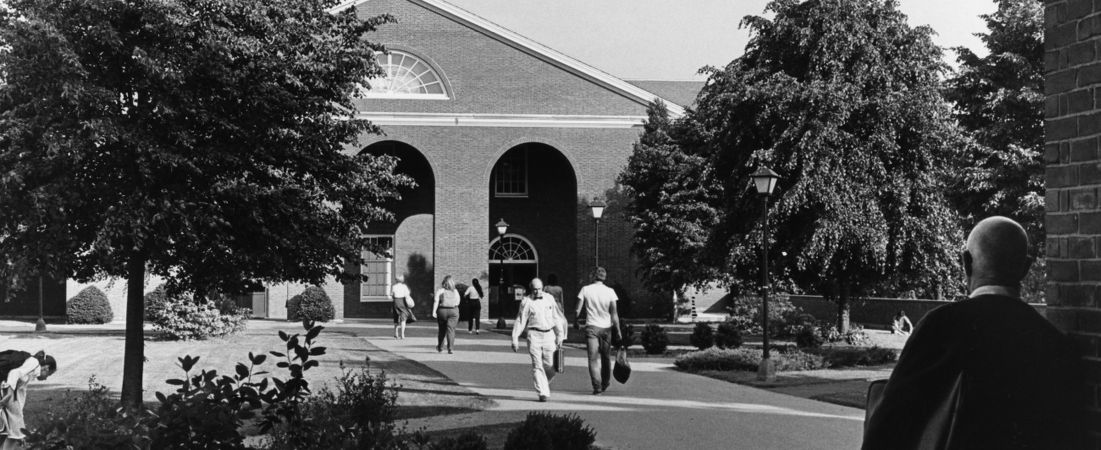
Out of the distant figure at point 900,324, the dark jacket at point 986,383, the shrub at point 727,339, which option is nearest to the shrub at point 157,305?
the shrub at point 727,339

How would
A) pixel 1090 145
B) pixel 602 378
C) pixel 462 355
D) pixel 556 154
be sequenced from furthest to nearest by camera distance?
pixel 556 154 → pixel 462 355 → pixel 602 378 → pixel 1090 145

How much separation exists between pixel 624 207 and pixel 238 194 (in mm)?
31052

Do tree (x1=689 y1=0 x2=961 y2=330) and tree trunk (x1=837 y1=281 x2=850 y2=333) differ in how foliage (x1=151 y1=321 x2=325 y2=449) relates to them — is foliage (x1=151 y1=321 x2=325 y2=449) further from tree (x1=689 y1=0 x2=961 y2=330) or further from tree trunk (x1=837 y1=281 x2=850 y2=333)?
tree trunk (x1=837 y1=281 x2=850 y2=333)

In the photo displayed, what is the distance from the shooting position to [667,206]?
116 feet

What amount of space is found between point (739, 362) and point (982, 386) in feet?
51.3

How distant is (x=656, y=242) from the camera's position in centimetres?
3609

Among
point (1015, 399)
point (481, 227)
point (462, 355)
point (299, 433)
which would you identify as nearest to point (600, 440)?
point (299, 433)

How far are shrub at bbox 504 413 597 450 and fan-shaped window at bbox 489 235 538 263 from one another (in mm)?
36007

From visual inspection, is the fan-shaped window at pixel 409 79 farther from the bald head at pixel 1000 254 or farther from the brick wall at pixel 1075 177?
the bald head at pixel 1000 254

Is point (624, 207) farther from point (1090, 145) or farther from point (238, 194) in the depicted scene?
point (1090, 145)

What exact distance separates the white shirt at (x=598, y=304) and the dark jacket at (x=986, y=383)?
1082 centimetres

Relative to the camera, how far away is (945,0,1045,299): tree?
114 ft

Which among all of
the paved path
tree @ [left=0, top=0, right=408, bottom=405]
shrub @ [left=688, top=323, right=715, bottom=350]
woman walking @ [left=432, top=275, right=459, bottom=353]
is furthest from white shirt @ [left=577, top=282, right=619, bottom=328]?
shrub @ [left=688, top=323, right=715, bottom=350]

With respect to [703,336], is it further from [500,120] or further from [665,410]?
[500,120]
